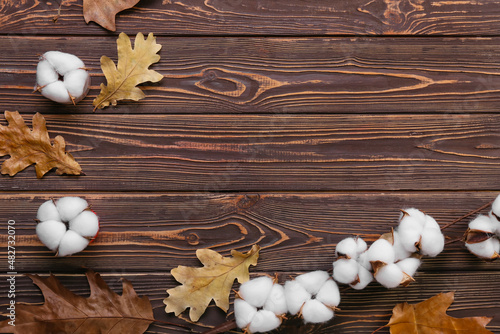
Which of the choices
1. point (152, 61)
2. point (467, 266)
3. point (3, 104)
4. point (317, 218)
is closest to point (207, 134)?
point (152, 61)

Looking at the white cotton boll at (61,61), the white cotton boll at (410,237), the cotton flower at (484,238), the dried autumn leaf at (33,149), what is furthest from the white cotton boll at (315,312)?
the white cotton boll at (61,61)

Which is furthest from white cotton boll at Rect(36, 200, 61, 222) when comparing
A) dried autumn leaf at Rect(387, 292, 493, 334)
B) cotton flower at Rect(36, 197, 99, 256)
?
dried autumn leaf at Rect(387, 292, 493, 334)

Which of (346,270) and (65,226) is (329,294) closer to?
(346,270)

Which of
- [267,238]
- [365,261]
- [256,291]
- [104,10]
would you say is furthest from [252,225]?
[104,10]

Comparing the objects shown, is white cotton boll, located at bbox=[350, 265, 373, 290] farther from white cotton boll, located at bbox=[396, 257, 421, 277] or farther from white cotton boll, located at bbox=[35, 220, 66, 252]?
white cotton boll, located at bbox=[35, 220, 66, 252]

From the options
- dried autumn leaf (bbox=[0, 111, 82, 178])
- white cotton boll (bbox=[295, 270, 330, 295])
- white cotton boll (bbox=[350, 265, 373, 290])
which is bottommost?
white cotton boll (bbox=[295, 270, 330, 295])

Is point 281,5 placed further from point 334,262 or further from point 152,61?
point 334,262
